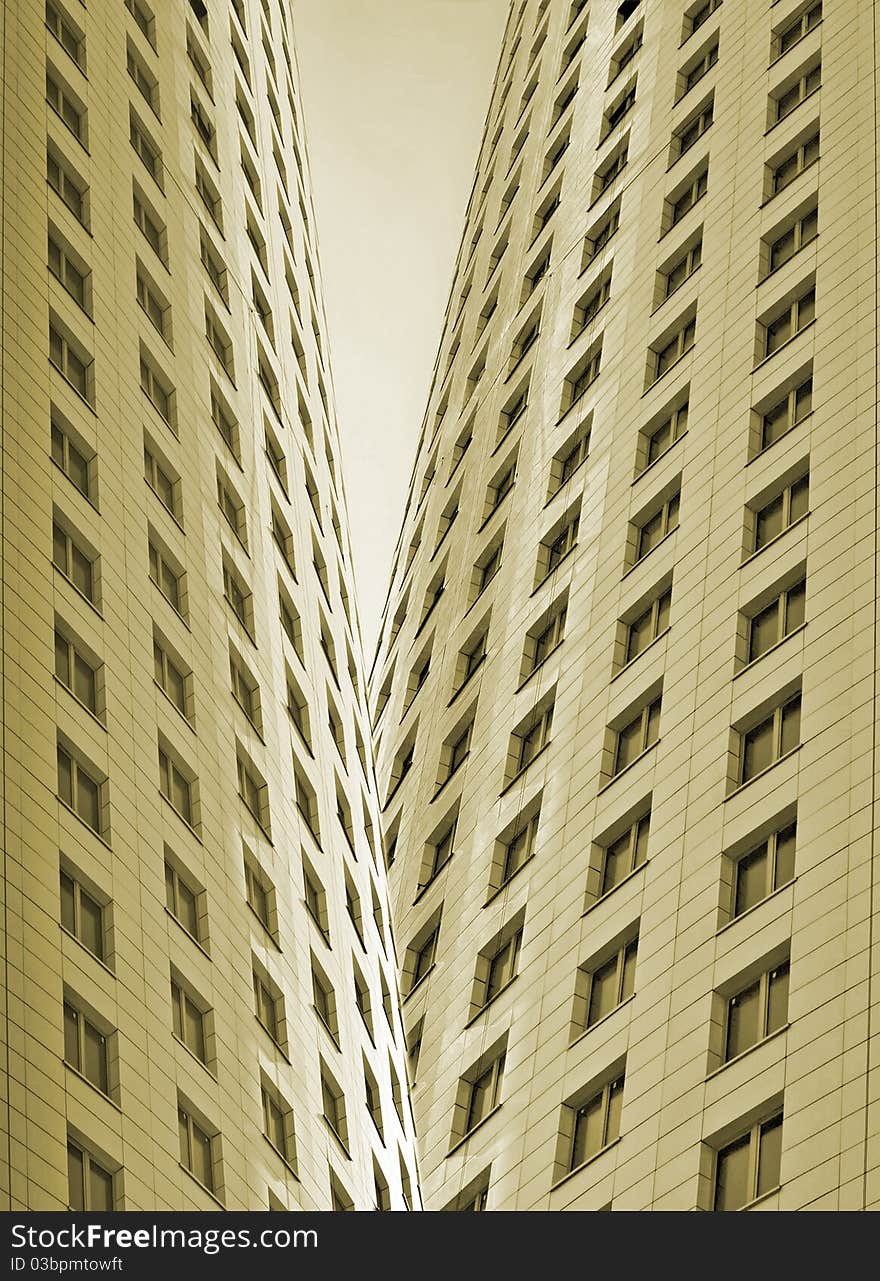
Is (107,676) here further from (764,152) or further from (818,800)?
(764,152)

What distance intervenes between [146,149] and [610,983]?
798 inches

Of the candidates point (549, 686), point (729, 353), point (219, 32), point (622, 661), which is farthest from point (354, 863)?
point (219, 32)

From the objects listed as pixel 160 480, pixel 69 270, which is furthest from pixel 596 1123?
pixel 69 270

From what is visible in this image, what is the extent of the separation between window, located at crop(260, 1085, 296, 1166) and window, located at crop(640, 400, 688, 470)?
648 inches

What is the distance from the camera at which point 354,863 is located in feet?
169

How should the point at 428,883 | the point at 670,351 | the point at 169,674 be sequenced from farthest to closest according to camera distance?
the point at 428,883 < the point at 670,351 < the point at 169,674

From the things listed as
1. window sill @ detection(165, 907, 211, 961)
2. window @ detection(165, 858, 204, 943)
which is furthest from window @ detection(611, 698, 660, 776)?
window sill @ detection(165, 907, 211, 961)

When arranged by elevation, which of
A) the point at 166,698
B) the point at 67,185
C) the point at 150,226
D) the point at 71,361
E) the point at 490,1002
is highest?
the point at 150,226

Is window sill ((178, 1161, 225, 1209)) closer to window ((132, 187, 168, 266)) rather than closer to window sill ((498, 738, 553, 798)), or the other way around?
window sill ((498, 738, 553, 798))

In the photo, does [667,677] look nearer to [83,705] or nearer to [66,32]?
[83,705]

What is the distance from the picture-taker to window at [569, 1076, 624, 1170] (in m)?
36.9

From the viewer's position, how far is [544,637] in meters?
50.8

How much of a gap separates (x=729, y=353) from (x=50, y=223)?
14.6 m

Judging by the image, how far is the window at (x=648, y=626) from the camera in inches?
1687
